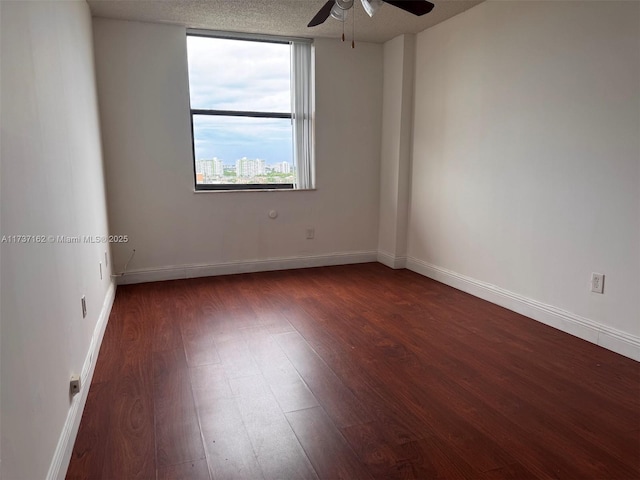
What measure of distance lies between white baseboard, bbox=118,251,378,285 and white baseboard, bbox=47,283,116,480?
4.34ft

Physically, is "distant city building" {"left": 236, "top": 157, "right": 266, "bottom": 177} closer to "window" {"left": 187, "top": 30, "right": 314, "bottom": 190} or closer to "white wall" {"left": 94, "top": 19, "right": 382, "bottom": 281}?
"window" {"left": 187, "top": 30, "right": 314, "bottom": 190}

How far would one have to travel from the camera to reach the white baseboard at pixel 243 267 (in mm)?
4164

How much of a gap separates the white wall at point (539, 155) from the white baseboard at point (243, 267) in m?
1.04

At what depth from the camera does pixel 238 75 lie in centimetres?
425

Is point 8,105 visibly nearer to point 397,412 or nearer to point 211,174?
point 397,412

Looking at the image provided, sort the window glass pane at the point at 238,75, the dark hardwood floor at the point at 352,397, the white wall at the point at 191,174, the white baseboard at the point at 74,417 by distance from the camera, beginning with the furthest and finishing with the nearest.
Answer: the window glass pane at the point at 238,75 → the white wall at the point at 191,174 → the dark hardwood floor at the point at 352,397 → the white baseboard at the point at 74,417

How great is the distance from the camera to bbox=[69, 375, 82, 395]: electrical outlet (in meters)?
1.83

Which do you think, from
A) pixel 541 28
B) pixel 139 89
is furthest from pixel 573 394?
pixel 139 89

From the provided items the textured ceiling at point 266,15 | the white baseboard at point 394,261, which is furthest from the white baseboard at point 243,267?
the textured ceiling at point 266,15

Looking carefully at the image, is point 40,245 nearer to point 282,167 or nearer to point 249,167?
point 249,167

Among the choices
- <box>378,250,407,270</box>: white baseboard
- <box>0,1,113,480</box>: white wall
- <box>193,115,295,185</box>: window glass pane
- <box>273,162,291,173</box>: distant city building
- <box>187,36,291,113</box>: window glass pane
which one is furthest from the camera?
<box>378,250,407,270</box>: white baseboard

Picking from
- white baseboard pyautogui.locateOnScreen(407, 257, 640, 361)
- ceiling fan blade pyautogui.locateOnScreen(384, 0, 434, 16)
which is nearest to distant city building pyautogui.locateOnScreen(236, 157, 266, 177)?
white baseboard pyautogui.locateOnScreen(407, 257, 640, 361)

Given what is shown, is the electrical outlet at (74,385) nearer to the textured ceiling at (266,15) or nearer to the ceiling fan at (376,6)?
the ceiling fan at (376,6)

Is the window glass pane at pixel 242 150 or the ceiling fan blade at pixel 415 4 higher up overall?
the ceiling fan blade at pixel 415 4
